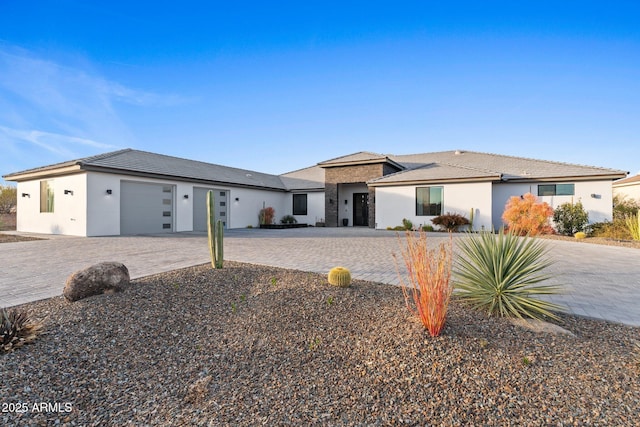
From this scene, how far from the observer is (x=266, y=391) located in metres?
2.33

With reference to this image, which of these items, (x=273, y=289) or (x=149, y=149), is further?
(x=149, y=149)

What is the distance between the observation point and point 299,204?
24.1m

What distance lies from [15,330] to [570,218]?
1977cm

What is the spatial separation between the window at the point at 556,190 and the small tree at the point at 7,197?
130ft

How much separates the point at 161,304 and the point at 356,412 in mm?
2910

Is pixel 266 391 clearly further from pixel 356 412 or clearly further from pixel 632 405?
pixel 632 405

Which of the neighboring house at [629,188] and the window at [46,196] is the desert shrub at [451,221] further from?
the neighboring house at [629,188]

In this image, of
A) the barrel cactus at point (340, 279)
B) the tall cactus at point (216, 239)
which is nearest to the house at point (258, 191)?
the barrel cactus at point (340, 279)

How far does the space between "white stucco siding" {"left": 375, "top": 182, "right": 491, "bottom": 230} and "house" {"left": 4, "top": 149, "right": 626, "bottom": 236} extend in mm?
53

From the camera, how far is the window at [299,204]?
2377 cm

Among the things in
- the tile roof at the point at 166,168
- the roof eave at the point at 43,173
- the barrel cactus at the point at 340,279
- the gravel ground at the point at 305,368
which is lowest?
the gravel ground at the point at 305,368

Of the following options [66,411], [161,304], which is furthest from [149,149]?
[66,411]

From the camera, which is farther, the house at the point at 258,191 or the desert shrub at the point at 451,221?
the desert shrub at the point at 451,221

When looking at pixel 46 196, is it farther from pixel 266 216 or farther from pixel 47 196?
pixel 266 216
